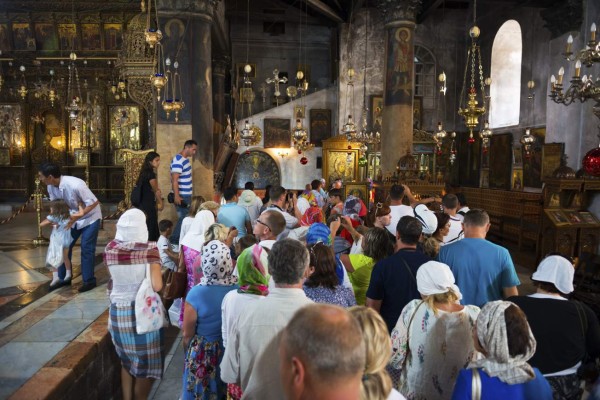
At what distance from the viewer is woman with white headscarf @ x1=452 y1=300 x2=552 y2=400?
6.55ft

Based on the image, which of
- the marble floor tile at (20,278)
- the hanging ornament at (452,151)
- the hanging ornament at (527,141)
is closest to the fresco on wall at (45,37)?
the marble floor tile at (20,278)

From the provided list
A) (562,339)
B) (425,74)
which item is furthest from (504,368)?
(425,74)

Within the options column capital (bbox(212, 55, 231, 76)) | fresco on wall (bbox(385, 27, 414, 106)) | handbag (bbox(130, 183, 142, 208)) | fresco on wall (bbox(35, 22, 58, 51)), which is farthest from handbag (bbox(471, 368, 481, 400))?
fresco on wall (bbox(35, 22, 58, 51))

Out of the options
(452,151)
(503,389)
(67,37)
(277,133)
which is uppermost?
(67,37)

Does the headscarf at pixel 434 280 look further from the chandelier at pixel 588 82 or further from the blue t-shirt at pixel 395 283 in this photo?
the chandelier at pixel 588 82

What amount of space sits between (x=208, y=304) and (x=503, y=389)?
192cm

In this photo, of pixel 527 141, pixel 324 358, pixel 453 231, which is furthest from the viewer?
pixel 527 141

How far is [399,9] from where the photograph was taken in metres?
13.3

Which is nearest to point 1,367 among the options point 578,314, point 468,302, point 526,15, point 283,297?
point 283,297

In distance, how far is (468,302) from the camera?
3.64 metres

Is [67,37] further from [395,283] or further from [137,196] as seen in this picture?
[395,283]

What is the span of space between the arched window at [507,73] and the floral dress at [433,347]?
19.3m

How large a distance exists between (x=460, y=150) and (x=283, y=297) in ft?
70.7

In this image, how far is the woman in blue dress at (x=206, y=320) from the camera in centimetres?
315
